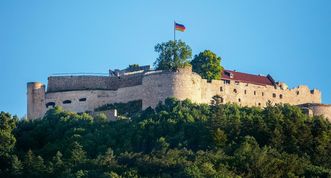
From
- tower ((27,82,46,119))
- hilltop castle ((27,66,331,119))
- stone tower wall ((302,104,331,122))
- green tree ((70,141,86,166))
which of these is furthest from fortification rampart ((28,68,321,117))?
green tree ((70,141,86,166))

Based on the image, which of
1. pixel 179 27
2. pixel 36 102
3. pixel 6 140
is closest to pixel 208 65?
pixel 179 27

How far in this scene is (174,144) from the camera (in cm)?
7012

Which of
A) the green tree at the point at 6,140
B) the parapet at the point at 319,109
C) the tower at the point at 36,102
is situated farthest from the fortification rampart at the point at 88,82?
the parapet at the point at 319,109

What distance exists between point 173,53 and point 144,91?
3.41m

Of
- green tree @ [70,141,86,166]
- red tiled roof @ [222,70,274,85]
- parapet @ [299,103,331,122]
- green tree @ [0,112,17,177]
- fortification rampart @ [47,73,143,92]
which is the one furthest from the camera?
red tiled roof @ [222,70,274,85]

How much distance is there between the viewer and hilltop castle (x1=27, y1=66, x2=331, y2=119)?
76.2 m

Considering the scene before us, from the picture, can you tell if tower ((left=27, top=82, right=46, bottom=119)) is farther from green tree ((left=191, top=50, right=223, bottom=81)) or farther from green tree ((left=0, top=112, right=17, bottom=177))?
green tree ((left=191, top=50, right=223, bottom=81))

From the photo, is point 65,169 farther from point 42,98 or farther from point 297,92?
point 297,92

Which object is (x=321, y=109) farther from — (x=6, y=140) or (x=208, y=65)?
(x=6, y=140)

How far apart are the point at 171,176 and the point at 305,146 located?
1016 cm

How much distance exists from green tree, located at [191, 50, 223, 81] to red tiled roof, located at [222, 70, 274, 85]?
1241 millimetres

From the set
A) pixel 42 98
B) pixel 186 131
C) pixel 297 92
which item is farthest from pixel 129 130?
pixel 297 92

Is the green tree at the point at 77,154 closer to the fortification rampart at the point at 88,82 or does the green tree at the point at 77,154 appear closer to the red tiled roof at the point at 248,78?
the fortification rampart at the point at 88,82

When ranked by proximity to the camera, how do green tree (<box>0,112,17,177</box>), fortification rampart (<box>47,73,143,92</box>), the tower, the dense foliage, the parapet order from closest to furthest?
the dense foliage, green tree (<box>0,112,17,177</box>), the tower, fortification rampart (<box>47,73,143,92</box>), the parapet
